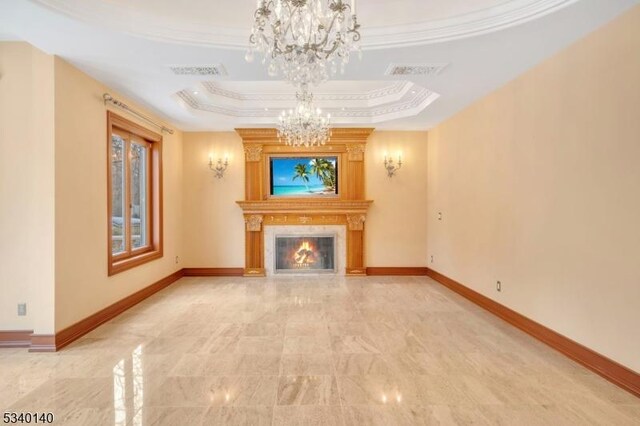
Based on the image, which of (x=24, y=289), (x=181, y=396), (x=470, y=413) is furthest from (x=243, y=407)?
(x=24, y=289)

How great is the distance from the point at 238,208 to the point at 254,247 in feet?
2.82

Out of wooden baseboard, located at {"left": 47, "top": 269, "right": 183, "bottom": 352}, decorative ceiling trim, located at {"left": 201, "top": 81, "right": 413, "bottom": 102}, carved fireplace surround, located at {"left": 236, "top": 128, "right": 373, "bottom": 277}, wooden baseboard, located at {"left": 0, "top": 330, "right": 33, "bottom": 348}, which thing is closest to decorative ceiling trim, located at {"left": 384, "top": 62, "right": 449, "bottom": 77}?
decorative ceiling trim, located at {"left": 201, "top": 81, "right": 413, "bottom": 102}

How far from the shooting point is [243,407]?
8.01 ft

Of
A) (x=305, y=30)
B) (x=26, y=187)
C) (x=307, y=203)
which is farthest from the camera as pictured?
(x=307, y=203)

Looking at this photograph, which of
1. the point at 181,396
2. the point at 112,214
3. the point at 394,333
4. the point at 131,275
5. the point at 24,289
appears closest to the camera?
the point at 181,396

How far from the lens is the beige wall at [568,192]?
106 inches

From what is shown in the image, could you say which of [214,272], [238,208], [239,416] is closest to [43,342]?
[239,416]

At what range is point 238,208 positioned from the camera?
22.7 ft

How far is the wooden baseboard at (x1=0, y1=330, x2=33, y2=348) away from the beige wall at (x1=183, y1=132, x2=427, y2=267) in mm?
3441

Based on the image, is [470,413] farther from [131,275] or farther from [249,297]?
[131,275]

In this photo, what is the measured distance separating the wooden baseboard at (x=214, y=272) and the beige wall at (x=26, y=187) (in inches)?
134

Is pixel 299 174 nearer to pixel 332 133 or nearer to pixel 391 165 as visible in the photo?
pixel 332 133

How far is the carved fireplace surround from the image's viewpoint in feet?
22.3

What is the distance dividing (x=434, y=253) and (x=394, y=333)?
3176 millimetres
